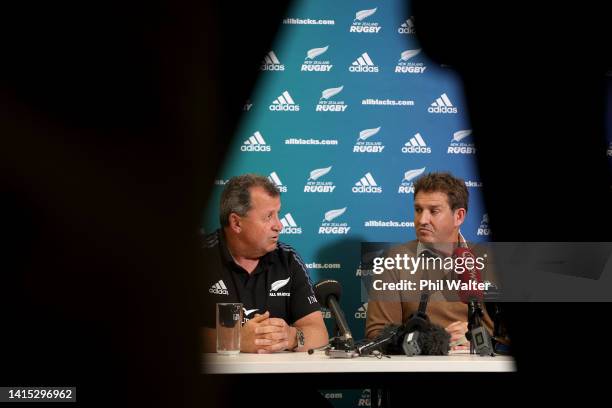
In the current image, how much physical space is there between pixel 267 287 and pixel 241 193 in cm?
49

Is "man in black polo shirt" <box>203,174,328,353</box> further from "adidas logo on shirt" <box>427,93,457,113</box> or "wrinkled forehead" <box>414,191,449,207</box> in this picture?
"adidas logo on shirt" <box>427,93,457,113</box>

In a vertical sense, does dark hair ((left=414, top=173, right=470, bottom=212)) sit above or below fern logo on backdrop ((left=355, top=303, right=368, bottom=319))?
above

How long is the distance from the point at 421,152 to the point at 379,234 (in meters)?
0.61

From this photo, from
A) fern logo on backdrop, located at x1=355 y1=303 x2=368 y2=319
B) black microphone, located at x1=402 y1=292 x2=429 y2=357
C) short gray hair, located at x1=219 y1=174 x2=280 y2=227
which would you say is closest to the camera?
black microphone, located at x1=402 y1=292 x2=429 y2=357

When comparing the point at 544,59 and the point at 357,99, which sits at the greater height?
the point at 357,99

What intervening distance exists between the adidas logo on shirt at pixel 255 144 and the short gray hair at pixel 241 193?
3.07 ft

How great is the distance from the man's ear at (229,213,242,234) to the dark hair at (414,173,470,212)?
2.97ft

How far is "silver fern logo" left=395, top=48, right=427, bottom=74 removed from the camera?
14.6ft

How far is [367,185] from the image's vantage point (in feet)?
14.3

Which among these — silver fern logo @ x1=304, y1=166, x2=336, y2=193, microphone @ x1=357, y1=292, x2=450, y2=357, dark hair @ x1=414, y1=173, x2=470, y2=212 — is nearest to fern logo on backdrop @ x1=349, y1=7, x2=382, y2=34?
silver fern logo @ x1=304, y1=166, x2=336, y2=193

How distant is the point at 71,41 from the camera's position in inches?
13.7

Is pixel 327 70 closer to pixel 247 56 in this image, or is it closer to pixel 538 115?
pixel 247 56

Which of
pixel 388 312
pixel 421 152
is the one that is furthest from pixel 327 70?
pixel 388 312

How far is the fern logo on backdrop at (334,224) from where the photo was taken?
432 centimetres
